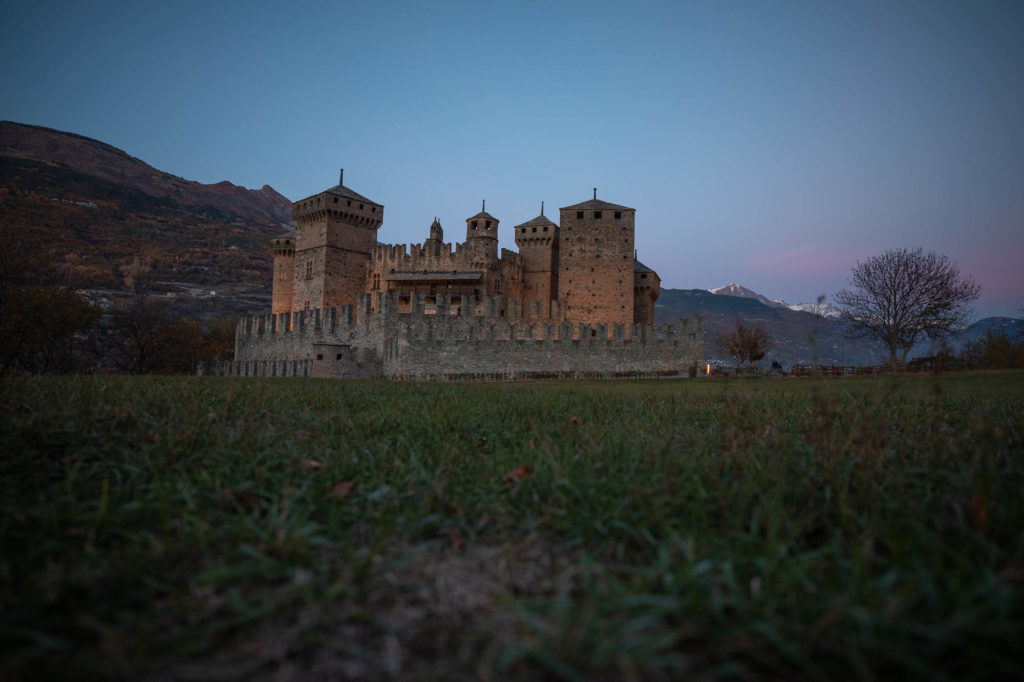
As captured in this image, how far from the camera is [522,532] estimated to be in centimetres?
225

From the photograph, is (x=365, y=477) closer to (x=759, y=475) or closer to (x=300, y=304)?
(x=759, y=475)

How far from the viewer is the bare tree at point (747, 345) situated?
142 feet

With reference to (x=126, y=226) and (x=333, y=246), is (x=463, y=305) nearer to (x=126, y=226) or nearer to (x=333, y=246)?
(x=333, y=246)

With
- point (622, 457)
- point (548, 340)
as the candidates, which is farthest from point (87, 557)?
point (548, 340)

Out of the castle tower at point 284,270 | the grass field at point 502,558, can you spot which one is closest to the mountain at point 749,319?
the castle tower at point 284,270

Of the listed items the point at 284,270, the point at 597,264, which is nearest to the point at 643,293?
the point at 597,264

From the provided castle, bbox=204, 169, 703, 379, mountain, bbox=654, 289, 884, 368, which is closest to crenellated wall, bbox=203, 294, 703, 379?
castle, bbox=204, 169, 703, 379

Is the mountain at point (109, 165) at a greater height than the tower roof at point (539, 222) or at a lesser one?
greater

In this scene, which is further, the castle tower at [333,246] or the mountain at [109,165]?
the mountain at [109,165]

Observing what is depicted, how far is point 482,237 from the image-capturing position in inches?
1622

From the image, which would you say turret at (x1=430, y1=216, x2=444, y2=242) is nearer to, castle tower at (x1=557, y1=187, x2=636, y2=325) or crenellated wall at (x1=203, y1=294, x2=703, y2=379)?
castle tower at (x1=557, y1=187, x2=636, y2=325)

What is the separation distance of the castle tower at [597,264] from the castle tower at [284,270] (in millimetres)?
23136

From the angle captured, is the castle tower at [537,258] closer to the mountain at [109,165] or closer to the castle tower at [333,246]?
the castle tower at [333,246]

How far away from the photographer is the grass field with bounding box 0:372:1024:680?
1.26m
